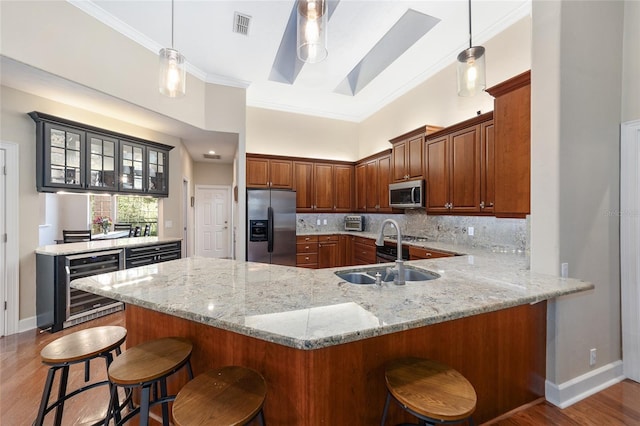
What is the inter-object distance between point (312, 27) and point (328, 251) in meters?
4.07

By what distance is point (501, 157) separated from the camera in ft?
7.82

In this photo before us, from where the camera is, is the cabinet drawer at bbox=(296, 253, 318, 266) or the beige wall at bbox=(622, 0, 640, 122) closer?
the beige wall at bbox=(622, 0, 640, 122)

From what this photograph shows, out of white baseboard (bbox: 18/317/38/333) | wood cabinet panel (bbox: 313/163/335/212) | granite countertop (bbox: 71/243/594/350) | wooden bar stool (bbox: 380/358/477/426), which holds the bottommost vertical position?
white baseboard (bbox: 18/317/38/333)

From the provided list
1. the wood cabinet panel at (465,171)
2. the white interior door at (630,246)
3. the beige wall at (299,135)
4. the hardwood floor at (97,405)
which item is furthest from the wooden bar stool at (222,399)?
the beige wall at (299,135)

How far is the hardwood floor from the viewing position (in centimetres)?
168

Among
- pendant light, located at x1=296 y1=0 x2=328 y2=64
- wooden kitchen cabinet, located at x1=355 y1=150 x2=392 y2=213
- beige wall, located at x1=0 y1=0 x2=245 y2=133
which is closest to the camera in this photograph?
pendant light, located at x1=296 y1=0 x2=328 y2=64

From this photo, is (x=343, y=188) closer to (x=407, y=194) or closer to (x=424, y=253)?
(x=407, y=194)

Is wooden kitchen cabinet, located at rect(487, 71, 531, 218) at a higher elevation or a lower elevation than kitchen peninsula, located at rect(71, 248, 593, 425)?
higher

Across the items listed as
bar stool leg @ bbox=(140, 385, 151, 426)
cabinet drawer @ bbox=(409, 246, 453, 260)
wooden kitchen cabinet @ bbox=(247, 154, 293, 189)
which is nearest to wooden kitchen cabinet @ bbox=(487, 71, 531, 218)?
cabinet drawer @ bbox=(409, 246, 453, 260)

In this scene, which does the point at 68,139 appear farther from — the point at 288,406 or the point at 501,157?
the point at 501,157

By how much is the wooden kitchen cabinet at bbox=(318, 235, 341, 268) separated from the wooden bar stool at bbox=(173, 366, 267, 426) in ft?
12.9

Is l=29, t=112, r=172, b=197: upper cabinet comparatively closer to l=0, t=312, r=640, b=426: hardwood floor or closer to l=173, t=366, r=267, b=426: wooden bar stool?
l=0, t=312, r=640, b=426: hardwood floor

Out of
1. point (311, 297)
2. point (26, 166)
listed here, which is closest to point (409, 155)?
point (311, 297)

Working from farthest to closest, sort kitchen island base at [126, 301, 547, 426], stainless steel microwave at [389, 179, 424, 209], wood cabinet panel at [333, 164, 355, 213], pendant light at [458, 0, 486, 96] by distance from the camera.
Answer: wood cabinet panel at [333, 164, 355, 213], stainless steel microwave at [389, 179, 424, 209], pendant light at [458, 0, 486, 96], kitchen island base at [126, 301, 547, 426]
